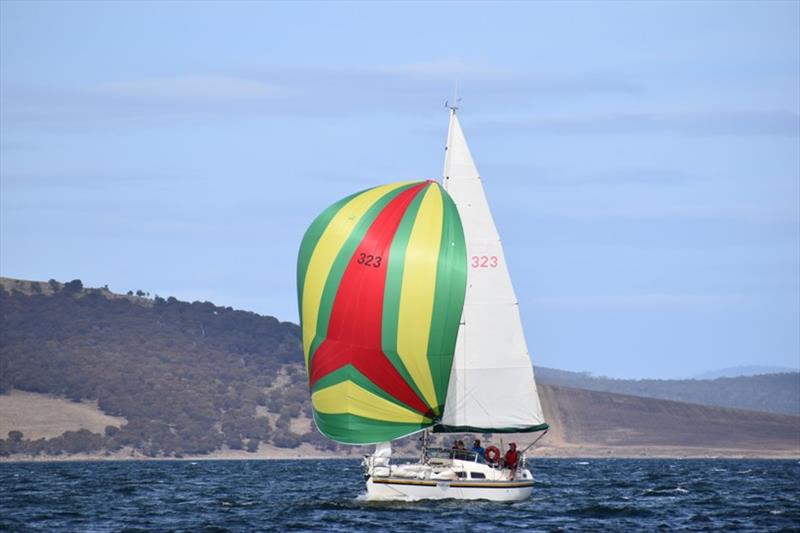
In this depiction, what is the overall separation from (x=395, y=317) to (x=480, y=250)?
3831mm

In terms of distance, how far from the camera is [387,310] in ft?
161

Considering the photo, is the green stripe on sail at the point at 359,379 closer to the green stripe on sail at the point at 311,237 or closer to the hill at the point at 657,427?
the green stripe on sail at the point at 311,237

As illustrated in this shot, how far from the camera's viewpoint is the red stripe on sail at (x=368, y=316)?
4916cm

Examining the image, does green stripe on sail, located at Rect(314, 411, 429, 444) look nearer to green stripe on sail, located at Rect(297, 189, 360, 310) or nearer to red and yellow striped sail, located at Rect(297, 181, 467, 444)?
red and yellow striped sail, located at Rect(297, 181, 467, 444)

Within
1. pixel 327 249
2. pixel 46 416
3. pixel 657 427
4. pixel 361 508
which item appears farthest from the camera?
pixel 657 427

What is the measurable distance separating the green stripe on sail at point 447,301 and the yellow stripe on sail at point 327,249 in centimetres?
252

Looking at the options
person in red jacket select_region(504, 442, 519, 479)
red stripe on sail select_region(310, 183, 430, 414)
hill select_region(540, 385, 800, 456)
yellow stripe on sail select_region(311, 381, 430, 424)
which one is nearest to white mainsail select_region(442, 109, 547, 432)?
person in red jacket select_region(504, 442, 519, 479)

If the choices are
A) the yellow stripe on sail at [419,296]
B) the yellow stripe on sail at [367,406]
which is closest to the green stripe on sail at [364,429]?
the yellow stripe on sail at [367,406]

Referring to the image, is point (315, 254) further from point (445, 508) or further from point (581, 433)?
point (581, 433)

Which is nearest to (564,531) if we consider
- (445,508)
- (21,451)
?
(445,508)

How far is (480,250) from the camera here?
50.6m

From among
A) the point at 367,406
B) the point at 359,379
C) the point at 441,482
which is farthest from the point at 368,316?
the point at 441,482

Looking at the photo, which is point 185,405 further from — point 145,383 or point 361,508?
point 361,508

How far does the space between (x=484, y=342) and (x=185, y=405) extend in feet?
398
